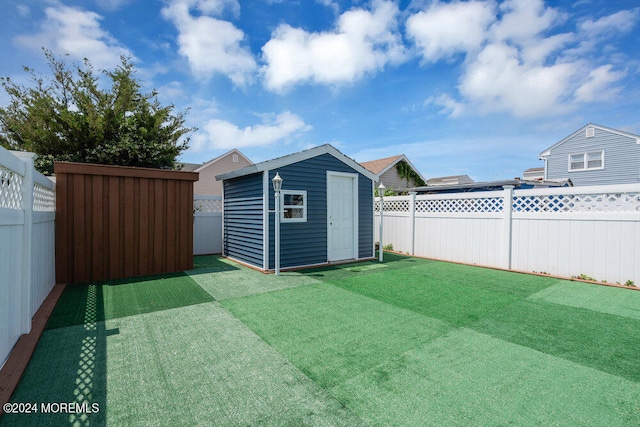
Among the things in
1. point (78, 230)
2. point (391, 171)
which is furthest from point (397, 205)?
point (391, 171)

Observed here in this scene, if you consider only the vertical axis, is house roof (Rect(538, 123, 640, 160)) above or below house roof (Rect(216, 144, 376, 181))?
above

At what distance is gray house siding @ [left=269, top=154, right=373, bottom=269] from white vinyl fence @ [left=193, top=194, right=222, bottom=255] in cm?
358

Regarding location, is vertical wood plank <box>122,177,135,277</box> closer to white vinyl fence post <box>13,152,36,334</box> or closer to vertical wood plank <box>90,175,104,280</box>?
vertical wood plank <box>90,175,104,280</box>

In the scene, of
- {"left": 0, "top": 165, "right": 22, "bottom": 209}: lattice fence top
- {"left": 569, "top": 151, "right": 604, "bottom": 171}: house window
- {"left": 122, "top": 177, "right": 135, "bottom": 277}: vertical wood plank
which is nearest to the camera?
{"left": 0, "top": 165, "right": 22, "bottom": 209}: lattice fence top

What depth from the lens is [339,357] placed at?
2570mm

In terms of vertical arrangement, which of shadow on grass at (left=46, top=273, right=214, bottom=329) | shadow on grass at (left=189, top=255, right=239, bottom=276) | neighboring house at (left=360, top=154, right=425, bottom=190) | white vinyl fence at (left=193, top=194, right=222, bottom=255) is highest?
neighboring house at (left=360, top=154, right=425, bottom=190)

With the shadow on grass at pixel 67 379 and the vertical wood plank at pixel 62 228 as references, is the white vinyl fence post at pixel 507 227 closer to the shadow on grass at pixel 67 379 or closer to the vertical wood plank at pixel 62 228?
the shadow on grass at pixel 67 379

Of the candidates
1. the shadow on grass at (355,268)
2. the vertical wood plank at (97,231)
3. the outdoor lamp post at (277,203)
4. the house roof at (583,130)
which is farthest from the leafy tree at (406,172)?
the vertical wood plank at (97,231)

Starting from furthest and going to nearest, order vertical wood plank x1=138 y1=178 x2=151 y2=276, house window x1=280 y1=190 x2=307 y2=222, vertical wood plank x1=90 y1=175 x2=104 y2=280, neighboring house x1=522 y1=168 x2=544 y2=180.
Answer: neighboring house x1=522 y1=168 x2=544 y2=180 < house window x1=280 y1=190 x2=307 y2=222 < vertical wood plank x1=138 y1=178 x2=151 y2=276 < vertical wood plank x1=90 y1=175 x2=104 y2=280

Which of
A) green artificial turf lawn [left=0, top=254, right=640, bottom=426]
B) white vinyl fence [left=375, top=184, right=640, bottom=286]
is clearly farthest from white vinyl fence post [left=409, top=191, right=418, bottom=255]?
green artificial turf lawn [left=0, top=254, right=640, bottom=426]

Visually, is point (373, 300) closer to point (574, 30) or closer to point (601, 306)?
point (601, 306)

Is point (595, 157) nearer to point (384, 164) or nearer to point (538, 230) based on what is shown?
→ point (384, 164)

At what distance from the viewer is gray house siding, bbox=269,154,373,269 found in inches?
250

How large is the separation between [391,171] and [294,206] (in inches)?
485
